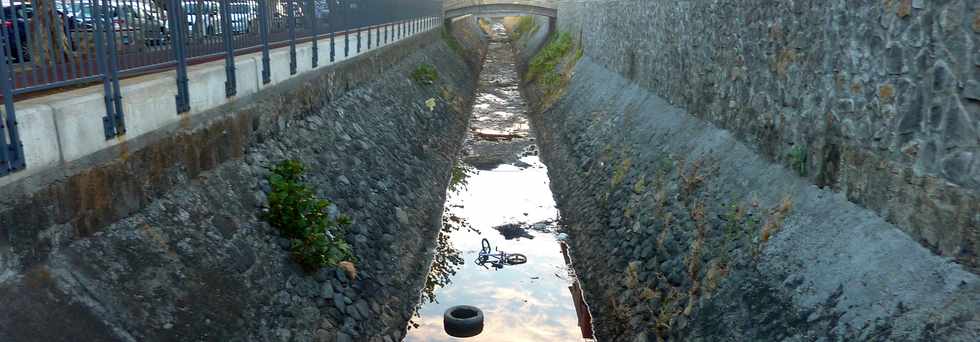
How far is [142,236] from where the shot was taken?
780 cm

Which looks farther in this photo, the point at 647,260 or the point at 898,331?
the point at 647,260

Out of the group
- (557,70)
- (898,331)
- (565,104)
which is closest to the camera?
(898,331)

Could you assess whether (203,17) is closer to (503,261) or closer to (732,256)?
(503,261)

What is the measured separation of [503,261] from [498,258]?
7.0 inches

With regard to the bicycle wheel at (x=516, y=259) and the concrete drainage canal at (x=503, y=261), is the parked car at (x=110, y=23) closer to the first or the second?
the concrete drainage canal at (x=503, y=261)

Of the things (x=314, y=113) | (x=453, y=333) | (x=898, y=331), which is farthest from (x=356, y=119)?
(x=898, y=331)

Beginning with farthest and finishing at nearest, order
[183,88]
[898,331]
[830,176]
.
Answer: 1. [183,88]
2. [830,176]
3. [898,331]

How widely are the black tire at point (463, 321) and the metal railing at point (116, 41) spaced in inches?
208

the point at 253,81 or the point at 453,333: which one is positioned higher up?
the point at 253,81

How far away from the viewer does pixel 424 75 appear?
2864cm

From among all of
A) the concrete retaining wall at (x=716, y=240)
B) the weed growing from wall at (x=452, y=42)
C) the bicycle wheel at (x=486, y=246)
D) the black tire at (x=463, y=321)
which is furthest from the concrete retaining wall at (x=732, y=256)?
the weed growing from wall at (x=452, y=42)

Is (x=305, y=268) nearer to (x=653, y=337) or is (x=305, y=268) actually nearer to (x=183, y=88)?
(x=183, y=88)

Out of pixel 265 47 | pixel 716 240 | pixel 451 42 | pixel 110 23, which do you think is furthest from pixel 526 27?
pixel 110 23

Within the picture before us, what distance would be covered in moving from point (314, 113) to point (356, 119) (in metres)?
2.24
